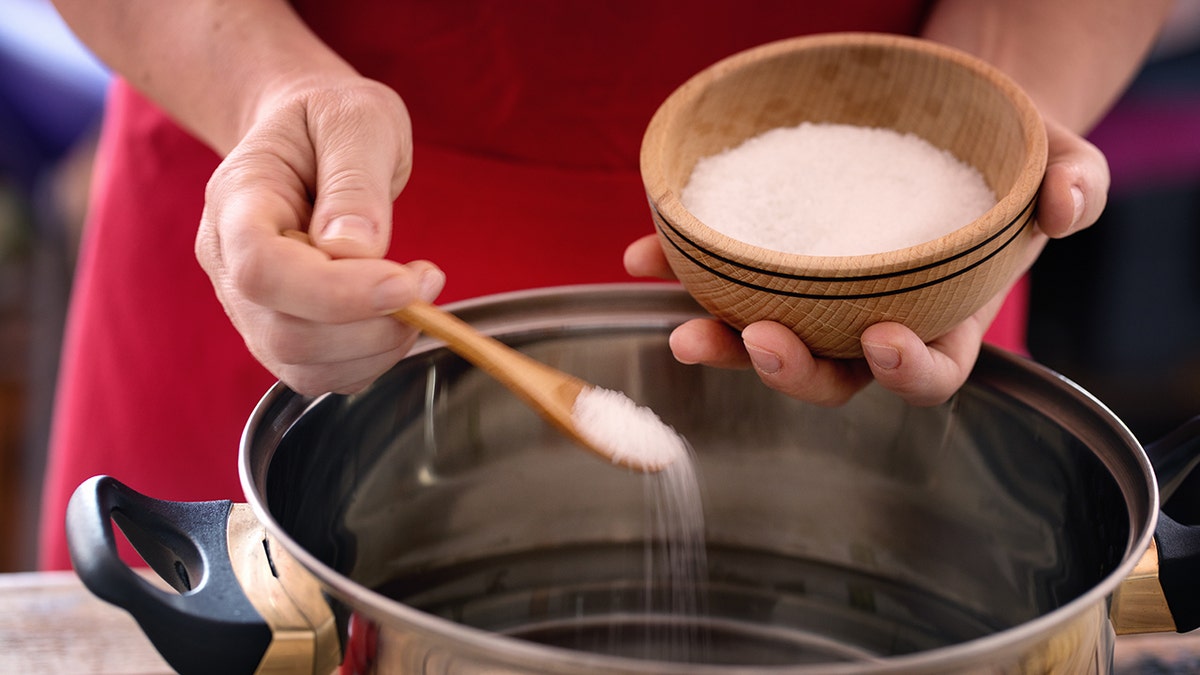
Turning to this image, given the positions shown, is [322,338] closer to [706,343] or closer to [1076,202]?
[706,343]

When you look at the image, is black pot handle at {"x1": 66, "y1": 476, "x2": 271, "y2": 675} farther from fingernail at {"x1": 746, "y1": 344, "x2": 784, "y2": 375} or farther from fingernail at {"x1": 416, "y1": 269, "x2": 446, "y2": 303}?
fingernail at {"x1": 746, "y1": 344, "x2": 784, "y2": 375}

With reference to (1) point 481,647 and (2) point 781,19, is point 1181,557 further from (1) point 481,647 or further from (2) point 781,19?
(2) point 781,19

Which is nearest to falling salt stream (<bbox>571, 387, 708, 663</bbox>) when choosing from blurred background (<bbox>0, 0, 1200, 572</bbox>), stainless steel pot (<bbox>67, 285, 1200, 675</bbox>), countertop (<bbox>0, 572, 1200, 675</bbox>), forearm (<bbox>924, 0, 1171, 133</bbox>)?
stainless steel pot (<bbox>67, 285, 1200, 675</bbox>)

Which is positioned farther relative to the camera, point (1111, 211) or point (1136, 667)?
point (1111, 211)

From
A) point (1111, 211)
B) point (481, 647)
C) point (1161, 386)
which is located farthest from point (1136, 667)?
point (1161, 386)

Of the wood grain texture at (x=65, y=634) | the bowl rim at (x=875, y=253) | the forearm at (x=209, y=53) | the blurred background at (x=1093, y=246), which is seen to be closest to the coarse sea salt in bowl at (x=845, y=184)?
the bowl rim at (x=875, y=253)

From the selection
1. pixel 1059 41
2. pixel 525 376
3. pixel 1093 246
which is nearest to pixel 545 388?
pixel 525 376
